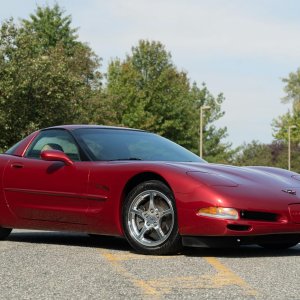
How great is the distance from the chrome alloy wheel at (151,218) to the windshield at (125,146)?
716mm

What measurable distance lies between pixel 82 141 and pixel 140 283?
2776 millimetres

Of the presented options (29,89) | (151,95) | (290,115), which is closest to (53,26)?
(151,95)

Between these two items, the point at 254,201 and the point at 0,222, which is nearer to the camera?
the point at 254,201

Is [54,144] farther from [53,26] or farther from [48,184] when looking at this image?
[53,26]

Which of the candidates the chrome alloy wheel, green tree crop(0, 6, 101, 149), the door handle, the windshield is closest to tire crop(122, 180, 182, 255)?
the chrome alloy wheel

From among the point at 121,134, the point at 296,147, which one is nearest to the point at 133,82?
the point at 296,147

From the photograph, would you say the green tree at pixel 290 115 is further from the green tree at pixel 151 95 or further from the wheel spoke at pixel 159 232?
the wheel spoke at pixel 159 232

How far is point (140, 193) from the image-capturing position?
269 inches

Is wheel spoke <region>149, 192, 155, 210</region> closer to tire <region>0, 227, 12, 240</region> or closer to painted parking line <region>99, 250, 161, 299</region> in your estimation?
painted parking line <region>99, 250, 161, 299</region>

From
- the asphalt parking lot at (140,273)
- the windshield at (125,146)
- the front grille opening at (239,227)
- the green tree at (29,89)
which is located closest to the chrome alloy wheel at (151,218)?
the asphalt parking lot at (140,273)

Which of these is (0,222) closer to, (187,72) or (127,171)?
(127,171)

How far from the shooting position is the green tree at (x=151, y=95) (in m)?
46.8

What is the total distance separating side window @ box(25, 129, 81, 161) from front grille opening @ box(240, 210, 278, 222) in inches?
73.9

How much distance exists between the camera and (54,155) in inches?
291
